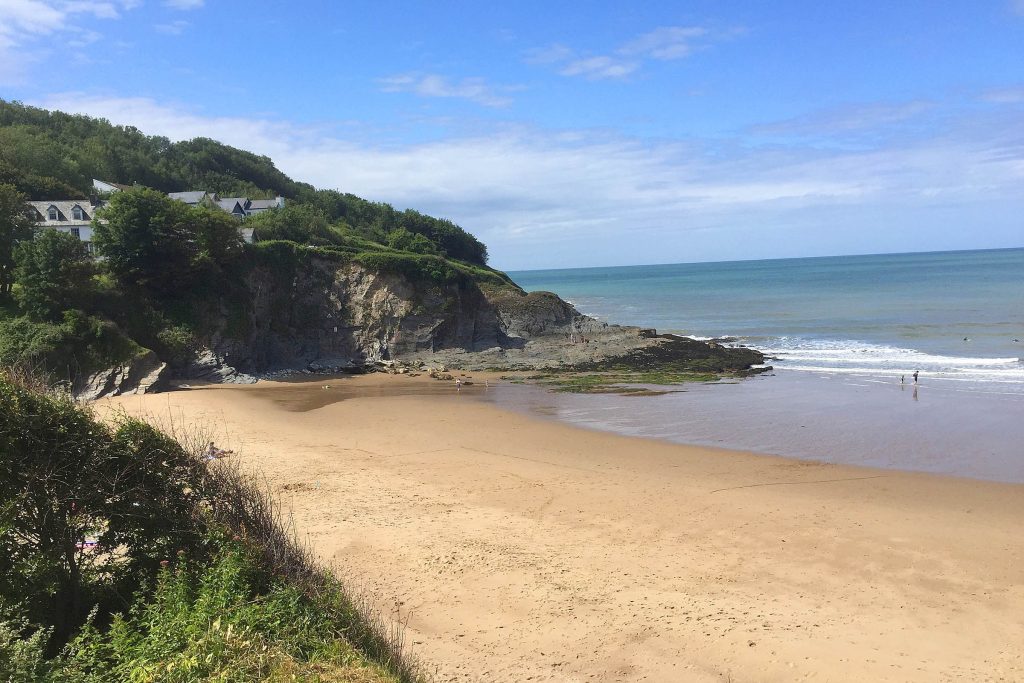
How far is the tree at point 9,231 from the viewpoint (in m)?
32.5

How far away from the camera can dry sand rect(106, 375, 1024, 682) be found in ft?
31.5

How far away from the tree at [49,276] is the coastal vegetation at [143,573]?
28.6 metres

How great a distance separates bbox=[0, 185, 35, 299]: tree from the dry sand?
20151mm

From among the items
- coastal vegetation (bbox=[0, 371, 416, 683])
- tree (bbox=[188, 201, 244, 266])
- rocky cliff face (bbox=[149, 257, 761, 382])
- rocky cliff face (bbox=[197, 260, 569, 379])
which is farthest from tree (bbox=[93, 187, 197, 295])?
coastal vegetation (bbox=[0, 371, 416, 683])

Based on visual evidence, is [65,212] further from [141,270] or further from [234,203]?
[141,270]

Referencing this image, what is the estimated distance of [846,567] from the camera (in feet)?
41.4

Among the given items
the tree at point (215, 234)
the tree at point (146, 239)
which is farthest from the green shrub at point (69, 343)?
the tree at point (215, 234)

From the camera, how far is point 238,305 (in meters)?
39.3

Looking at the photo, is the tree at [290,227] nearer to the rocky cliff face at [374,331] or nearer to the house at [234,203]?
the house at [234,203]

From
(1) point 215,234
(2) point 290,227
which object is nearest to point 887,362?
(1) point 215,234

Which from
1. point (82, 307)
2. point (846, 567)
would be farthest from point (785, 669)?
point (82, 307)

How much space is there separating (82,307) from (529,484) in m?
26.7

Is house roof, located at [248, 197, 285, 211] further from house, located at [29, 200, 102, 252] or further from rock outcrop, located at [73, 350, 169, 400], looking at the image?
rock outcrop, located at [73, 350, 169, 400]

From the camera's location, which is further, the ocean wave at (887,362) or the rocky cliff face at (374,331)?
the rocky cliff face at (374,331)
